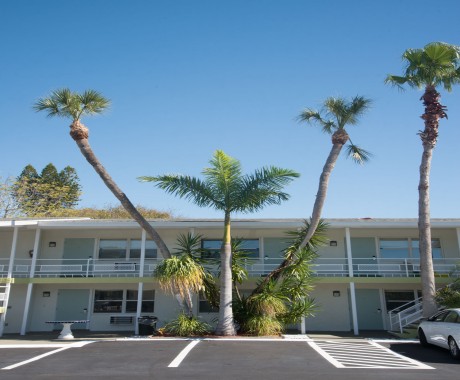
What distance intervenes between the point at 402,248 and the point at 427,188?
4.01m

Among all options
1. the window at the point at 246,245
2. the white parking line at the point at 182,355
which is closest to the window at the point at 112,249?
the window at the point at 246,245

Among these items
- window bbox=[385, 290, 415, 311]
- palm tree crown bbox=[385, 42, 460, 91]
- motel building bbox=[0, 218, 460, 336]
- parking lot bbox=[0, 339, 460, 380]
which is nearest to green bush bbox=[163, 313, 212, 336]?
parking lot bbox=[0, 339, 460, 380]

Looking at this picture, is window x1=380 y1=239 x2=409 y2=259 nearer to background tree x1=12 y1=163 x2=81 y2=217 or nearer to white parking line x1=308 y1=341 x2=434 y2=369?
white parking line x1=308 y1=341 x2=434 y2=369

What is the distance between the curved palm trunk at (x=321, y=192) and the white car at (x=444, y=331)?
4.83 m

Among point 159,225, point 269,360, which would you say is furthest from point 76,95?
point 269,360

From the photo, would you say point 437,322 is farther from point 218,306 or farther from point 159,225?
point 159,225

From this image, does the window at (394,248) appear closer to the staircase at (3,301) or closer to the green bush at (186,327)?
the green bush at (186,327)

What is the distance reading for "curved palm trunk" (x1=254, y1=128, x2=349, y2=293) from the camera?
584 inches

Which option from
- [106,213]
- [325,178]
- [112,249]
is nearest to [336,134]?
[325,178]

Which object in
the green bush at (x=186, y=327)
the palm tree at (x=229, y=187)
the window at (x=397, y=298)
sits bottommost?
the green bush at (x=186, y=327)

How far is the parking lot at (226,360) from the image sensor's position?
8117 millimetres

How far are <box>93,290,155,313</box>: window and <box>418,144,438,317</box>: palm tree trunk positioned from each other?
11137mm

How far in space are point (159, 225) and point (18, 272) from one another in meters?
7.07

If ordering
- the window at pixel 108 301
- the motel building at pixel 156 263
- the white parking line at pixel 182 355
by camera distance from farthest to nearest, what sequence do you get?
1. the window at pixel 108 301
2. the motel building at pixel 156 263
3. the white parking line at pixel 182 355
